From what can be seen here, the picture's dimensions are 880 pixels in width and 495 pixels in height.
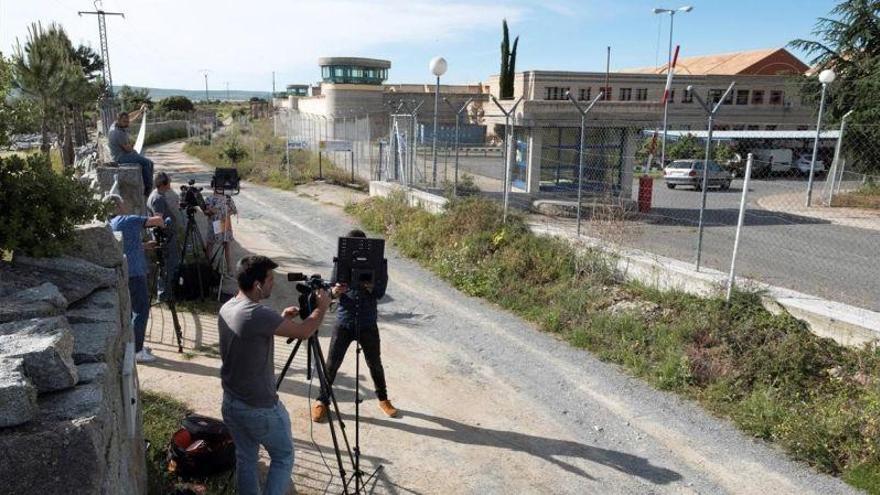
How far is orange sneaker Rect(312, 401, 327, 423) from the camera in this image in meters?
5.64

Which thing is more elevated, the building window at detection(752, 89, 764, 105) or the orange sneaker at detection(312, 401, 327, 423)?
the building window at detection(752, 89, 764, 105)

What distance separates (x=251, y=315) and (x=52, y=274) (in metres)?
1.21

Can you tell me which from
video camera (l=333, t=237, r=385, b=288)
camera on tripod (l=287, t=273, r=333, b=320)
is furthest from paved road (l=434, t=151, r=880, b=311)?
camera on tripod (l=287, t=273, r=333, b=320)

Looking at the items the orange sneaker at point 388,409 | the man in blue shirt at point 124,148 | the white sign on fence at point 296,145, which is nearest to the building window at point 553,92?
the white sign on fence at point 296,145

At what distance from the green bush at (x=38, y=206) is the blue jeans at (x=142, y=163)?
520cm

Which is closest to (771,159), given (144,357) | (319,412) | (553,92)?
(553,92)

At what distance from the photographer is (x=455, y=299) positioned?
954 cm

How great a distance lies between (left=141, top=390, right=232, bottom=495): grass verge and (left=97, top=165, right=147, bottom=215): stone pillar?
10.8 feet

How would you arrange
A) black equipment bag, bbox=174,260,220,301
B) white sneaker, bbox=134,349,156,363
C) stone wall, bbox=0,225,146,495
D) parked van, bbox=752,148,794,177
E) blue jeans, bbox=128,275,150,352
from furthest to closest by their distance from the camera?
parked van, bbox=752,148,794,177
black equipment bag, bbox=174,260,220,301
white sneaker, bbox=134,349,156,363
blue jeans, bbox=128,275,150,352
stone wall, bbox=0,225,146,495

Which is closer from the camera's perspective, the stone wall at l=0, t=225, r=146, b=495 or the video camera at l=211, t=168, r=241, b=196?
the stone wall at l=0, t=225, r=146, b=495

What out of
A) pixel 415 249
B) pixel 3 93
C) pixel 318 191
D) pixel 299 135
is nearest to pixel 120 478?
pixel 3 93

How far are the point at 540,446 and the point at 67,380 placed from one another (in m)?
3.81

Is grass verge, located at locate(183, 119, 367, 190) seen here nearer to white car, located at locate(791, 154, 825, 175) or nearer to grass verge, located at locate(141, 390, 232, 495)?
grass verge, located at locate(141, 390, 232, 495)

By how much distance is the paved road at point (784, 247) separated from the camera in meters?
9.60
